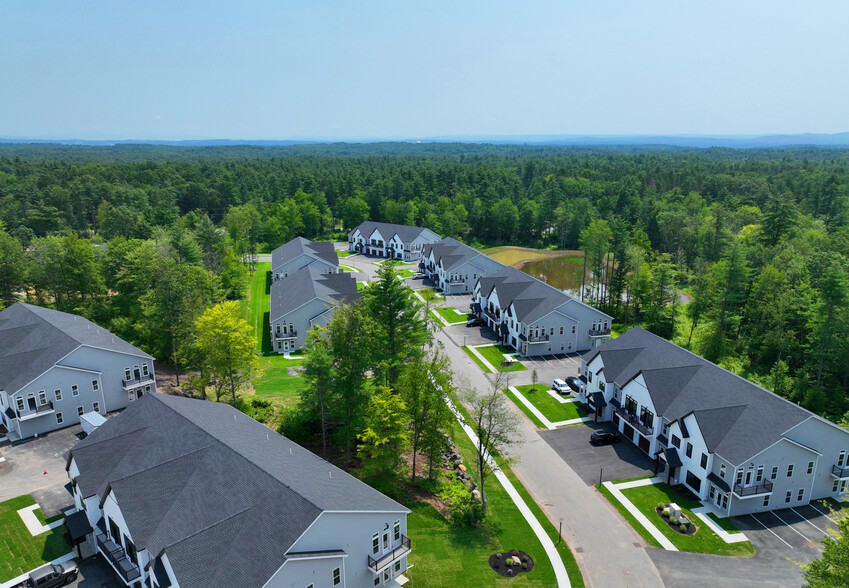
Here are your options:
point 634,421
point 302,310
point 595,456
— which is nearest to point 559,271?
point 302,310

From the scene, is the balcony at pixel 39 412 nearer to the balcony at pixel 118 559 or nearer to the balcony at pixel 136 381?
the balcony at pixel 136 381

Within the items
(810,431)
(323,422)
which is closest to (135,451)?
(323,422)

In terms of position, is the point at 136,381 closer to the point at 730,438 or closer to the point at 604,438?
the point at 604,438

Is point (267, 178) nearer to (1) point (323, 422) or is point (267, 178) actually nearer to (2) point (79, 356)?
(2) point (79, 356)

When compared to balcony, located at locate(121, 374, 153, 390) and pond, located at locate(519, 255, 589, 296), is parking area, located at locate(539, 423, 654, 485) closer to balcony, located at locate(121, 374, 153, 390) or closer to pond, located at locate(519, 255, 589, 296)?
balcony, located at locate(121, 374, 153, 390)

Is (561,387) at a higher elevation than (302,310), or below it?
below

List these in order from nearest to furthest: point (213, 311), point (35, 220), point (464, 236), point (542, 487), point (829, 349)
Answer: point (542, 487)
point (213, 311)
point (829, 349)
point (35, 220)
point (464, 236)
